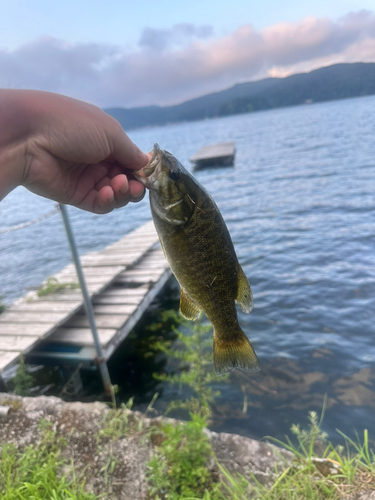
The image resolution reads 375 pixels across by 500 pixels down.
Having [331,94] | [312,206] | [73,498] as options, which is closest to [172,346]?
[73,498]

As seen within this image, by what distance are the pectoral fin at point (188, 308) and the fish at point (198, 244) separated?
0.08m

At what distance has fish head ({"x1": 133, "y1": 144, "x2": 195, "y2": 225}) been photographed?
1956 mm

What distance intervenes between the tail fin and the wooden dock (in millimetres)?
4785

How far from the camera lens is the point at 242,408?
20.8 feet

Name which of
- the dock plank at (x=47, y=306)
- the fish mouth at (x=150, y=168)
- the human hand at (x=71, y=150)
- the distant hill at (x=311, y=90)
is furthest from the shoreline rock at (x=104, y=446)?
the distant hill at (x=311, y=90)

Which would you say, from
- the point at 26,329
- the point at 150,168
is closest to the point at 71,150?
the point at 150,168

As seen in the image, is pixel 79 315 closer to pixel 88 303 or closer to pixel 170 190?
pixel 88 303

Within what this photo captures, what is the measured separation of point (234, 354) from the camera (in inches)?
81.8

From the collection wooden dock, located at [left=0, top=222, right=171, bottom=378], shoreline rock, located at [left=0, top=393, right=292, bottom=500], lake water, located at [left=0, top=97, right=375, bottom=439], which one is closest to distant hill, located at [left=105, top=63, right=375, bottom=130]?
lake water, located at [left=0, top=97, right=375, bottom=439]

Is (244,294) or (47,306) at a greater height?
(244,294)

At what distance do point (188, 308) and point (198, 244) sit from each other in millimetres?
517

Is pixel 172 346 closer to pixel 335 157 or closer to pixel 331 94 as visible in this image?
pixel 335 157

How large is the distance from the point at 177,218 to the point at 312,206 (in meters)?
16.2

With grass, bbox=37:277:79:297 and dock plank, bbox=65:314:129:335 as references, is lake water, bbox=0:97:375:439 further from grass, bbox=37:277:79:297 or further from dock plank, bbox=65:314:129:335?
grass, bbox=37:277:79:297
